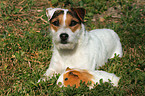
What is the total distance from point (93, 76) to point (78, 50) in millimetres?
974

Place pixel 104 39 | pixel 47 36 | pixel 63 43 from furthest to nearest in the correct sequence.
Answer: pixel 47 36 < pixel 104 39 < pixel 63 43

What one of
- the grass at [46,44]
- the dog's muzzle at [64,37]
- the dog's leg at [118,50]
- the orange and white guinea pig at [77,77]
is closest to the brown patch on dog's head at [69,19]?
the dog's muzzle at [64,37]

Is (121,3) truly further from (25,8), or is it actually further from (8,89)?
(8,89)

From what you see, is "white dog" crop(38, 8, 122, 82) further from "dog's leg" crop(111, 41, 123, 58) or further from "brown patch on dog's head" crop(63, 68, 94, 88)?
"brown patch on dog's head" crop(63, 68, 94, 88)

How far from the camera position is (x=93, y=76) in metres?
4.66

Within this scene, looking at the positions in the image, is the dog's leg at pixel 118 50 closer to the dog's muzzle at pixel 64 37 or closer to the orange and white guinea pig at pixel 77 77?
the orange and white guinea pig at pixel 77 77

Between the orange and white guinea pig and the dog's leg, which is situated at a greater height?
the dog's leg

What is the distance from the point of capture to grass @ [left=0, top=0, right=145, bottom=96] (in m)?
4.85

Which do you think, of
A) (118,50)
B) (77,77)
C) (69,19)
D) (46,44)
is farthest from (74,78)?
(46,44)

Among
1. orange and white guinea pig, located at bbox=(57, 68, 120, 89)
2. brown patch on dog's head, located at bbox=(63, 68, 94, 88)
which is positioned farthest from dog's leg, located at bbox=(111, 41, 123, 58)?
brown patch on dog's head, located at bbox=(63, 68, 94, 88)

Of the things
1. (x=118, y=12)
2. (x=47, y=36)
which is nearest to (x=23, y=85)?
(x=47, y=36)

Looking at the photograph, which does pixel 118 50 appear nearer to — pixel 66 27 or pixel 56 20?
pixel 66 27

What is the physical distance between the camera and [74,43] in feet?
16.4

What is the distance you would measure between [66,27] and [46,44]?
2.30 meters
